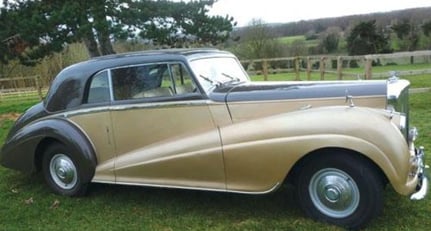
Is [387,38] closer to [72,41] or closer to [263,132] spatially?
[72,41]

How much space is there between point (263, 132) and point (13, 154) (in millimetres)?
3296

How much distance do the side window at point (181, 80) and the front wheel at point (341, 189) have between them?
1.40 m

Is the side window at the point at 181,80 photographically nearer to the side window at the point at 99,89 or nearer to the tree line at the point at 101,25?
the side window at the point at 99,89

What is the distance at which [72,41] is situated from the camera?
41.8ft

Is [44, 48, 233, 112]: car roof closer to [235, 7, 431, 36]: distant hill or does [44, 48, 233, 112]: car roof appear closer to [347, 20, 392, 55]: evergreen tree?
[235, 7, 431, 36]: distant hill

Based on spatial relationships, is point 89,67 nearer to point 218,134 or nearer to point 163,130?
point 163,130

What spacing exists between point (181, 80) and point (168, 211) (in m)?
1.33

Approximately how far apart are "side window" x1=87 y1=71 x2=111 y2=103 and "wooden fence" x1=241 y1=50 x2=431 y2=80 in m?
6.65

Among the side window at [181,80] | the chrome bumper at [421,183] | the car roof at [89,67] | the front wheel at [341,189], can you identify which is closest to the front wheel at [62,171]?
the car roof at [89,67]

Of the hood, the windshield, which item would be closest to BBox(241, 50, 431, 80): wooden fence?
the windshield

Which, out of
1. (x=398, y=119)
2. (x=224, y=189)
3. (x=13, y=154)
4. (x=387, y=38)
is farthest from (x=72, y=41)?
(x=387, y=38)

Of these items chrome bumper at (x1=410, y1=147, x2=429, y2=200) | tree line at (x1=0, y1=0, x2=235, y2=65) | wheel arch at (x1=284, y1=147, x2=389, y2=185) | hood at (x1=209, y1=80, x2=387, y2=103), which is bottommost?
chrome bumper at (x1=410, y1=147, x2=429, y2=200)

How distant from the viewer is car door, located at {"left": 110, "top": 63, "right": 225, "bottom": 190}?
4.38 meters

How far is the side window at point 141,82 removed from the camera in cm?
475
